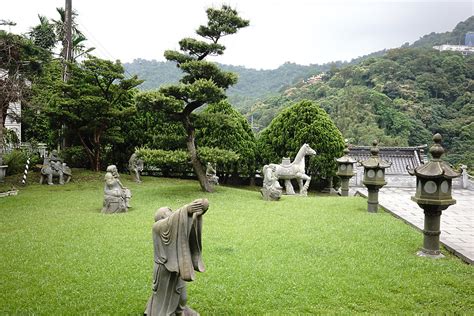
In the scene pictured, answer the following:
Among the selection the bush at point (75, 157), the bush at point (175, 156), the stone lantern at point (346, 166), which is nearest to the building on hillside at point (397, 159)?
the stone lantern at point (346, 166)

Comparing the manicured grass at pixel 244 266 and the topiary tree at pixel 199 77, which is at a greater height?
the topiary tree at pixel 199 77

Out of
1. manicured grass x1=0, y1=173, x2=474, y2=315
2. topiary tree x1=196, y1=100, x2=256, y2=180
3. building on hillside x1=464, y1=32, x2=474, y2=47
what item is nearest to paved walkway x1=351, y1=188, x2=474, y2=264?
manicured grass x1=0, y1=173, x2=474, y2=315

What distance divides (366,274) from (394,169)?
16356mm

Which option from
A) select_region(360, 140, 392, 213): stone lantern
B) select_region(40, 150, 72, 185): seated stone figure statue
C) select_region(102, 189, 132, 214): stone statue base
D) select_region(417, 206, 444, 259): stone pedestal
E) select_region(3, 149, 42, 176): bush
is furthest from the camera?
select_region(3, 149, 42, 176): bush

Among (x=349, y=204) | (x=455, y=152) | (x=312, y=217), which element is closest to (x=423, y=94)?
(x=455, y=152)

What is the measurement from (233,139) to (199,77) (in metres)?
5.20

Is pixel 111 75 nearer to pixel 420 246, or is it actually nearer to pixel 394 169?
pixel 420 246

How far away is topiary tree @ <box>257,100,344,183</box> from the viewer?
58.4ft

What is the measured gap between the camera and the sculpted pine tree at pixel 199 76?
1263cm

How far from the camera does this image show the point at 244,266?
6.18m

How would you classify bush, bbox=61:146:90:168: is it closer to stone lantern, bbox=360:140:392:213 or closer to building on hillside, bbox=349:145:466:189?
stone lantern, bbox=360:140:392:213

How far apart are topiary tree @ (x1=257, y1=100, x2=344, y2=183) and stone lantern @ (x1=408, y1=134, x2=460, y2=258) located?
35.1 ft

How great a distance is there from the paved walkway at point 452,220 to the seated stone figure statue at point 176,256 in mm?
4950

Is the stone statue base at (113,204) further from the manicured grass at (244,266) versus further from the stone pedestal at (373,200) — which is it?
the stone pedestal at (373,200)
